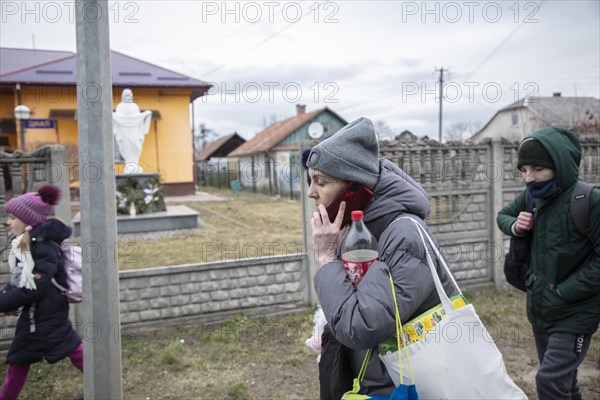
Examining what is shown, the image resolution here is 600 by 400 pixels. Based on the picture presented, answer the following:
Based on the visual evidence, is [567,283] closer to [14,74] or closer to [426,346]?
[426,346]

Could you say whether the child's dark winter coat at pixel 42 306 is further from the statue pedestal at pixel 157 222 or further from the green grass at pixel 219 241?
the statue pedestal at pixel 157 222

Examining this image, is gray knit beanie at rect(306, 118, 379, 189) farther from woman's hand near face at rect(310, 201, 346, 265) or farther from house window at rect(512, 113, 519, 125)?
house window at rect(512, 113, 519, 125)

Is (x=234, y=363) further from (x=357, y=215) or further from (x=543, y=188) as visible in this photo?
(x=357, y=215)

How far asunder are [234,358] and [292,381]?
2.36ft

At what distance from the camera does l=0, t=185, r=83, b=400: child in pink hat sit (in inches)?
127

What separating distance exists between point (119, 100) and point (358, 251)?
19297mm

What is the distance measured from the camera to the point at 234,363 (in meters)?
4.43

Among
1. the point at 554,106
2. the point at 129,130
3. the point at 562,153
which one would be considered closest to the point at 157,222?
the point at 129,130

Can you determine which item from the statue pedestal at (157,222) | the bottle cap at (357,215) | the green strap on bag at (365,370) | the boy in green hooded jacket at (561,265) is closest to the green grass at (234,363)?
the boy in green hooded jacket at (561,265)

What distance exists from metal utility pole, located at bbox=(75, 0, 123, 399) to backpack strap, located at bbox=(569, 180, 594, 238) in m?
2.47

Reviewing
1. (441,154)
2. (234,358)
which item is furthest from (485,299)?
(234,358)

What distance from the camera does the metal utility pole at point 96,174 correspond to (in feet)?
7.13

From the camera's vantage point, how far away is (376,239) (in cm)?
172

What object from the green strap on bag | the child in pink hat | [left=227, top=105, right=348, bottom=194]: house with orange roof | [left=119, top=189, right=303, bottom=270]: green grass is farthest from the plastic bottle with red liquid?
[left=227, top=105, right=348, bottom=194]: house with orange roof
